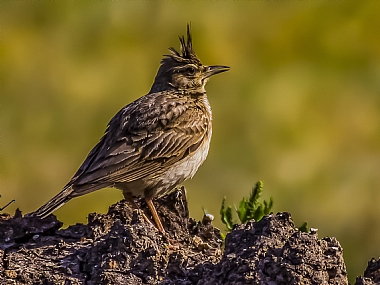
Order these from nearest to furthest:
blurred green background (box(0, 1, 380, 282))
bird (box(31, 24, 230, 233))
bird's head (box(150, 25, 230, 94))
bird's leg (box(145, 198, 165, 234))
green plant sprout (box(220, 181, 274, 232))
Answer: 1. bird's leg (box(145, 198, 165, 234))
2. green plant sprout (box(220, 181, 274, 232))
3. bird (box(31, 24, 230, 233))
4. bird's head (box(150, 25, 230, 94))
5. blurred green background (box(0, 1, 380, 282))

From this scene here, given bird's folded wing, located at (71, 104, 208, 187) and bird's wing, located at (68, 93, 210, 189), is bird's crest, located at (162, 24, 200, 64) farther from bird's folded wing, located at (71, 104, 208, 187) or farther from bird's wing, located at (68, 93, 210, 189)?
bird's folded wing, located at (71, 104, 208, 187)

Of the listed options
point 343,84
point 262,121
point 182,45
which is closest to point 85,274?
point 182,45

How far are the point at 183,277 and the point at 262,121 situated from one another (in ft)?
22.6

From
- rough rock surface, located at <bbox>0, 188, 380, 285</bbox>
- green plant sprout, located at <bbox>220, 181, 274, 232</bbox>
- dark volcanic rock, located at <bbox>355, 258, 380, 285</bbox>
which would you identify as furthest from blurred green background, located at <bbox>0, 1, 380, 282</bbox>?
dark volcanic rock, located at <bbox>355, 258, 380, 285</bbox>

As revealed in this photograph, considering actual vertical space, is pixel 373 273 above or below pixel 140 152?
below

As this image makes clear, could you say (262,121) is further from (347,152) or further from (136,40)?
A: (136,40)

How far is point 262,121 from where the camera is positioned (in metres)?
12.2

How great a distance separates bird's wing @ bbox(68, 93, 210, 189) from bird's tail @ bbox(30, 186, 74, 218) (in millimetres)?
104

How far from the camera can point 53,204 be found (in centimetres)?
671

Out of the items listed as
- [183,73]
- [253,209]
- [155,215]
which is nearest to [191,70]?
[183,73]

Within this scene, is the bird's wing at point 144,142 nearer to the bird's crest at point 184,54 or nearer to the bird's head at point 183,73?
the bird's head at point 183,73

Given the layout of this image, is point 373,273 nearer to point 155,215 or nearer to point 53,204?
point 155,215

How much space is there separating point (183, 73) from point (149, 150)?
132cm

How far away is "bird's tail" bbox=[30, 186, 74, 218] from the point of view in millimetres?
6562
